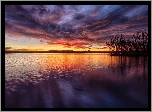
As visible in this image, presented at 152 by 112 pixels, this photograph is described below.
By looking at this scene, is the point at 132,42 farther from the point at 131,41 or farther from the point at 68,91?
the point at 68,91

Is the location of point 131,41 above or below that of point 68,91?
above

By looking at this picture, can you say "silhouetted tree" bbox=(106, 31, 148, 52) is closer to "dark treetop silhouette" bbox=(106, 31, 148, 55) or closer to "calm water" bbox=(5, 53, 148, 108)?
"dark treetop silhouette" bbox=(106, 31, 148, 55)

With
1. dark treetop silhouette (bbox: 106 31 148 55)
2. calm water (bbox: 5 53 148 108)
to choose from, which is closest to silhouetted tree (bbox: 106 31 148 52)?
dark treetop silhouette (bbox: 106 31 148 55)

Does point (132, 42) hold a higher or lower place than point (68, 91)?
higher

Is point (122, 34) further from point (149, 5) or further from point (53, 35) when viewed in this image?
point (53, 35)

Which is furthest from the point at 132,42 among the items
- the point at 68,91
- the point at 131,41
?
the point at 68,91

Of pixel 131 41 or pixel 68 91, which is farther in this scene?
pixel 131 41

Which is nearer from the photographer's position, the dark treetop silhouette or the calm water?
the calm water

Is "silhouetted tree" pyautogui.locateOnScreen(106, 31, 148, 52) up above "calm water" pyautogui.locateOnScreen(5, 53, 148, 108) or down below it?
above

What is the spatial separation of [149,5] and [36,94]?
7.89 ft

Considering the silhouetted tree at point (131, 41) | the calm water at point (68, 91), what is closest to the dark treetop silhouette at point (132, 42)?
the silhouetted tree at point (131, 41)

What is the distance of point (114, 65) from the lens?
21.7ft

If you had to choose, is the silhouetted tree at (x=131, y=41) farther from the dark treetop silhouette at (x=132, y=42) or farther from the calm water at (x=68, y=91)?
the calm water at (x=68, y=91)

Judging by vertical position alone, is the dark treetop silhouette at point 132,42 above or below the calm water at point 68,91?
above
